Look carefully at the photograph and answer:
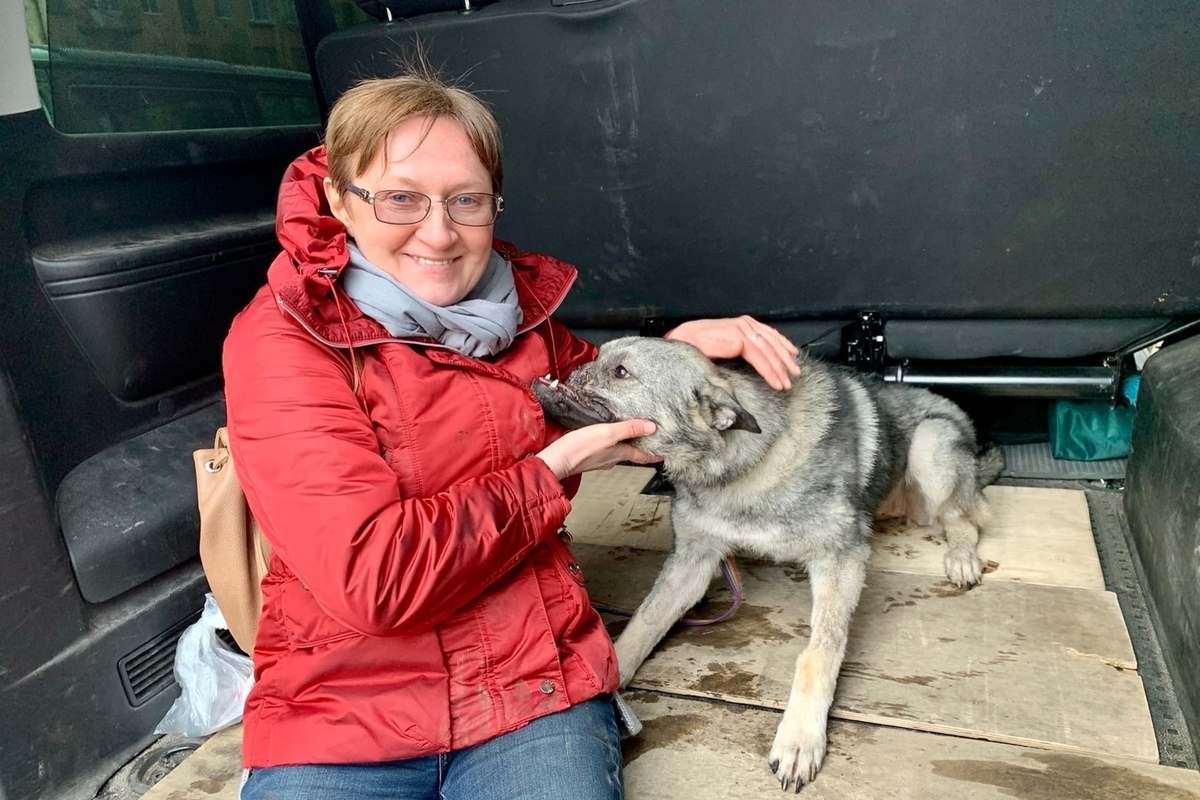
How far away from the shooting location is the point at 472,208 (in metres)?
1.68

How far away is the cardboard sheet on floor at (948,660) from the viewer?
1891 mm

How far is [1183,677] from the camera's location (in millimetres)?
1933

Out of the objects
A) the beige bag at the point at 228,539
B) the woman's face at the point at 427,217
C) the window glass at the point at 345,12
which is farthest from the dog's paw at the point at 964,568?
the window glass at the point at 345,12

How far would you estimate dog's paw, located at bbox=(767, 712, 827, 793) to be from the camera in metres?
1.75

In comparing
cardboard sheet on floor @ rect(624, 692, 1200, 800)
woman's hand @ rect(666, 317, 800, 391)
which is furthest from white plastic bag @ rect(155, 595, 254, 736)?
woman's hand @ rect(666, 317, 800, 391)

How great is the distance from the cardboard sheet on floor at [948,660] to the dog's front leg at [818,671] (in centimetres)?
13

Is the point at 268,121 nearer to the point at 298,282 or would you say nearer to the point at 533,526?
the point at 298,282

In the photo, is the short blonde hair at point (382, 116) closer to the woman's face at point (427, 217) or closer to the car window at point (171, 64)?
the woman's face at point (427, 217)

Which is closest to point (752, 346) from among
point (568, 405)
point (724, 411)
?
point (724, 411)

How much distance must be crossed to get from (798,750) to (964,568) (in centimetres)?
101

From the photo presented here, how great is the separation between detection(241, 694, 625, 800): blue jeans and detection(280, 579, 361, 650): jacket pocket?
0.24 meters

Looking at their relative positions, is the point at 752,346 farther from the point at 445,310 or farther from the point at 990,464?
the point at 990,464

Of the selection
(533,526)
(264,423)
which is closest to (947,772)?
(533,526)

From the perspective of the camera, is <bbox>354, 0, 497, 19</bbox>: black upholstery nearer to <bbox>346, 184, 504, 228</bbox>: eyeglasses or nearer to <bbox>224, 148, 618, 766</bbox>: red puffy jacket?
<bbox>224, 148, 618, 766</bbox>: red puffy jacket
